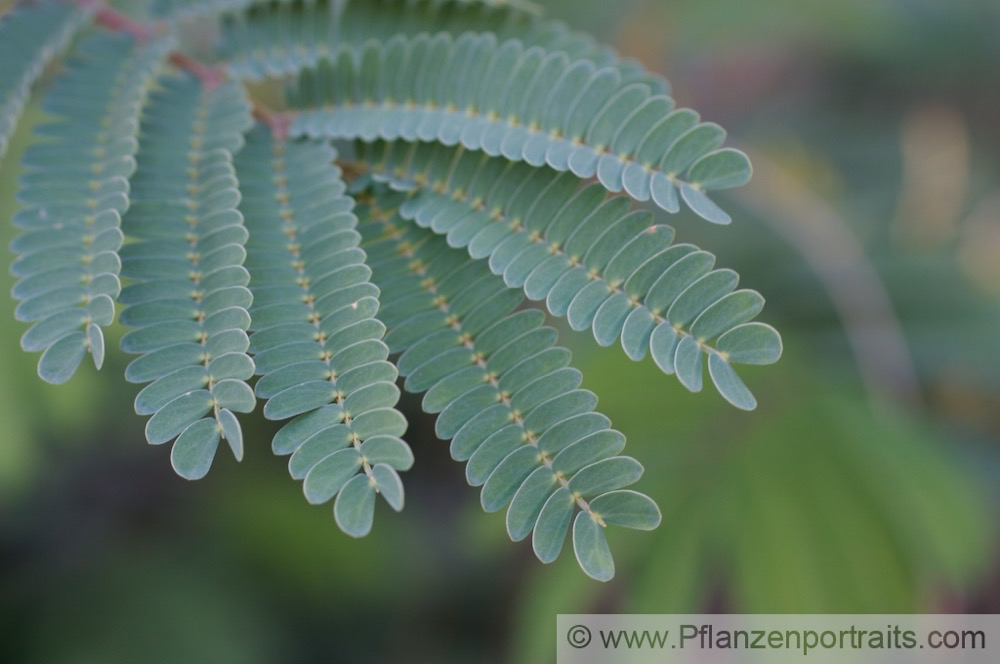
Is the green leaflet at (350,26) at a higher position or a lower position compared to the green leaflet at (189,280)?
higher

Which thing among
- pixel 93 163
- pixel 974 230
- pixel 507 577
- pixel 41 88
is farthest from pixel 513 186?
pixel 974 230

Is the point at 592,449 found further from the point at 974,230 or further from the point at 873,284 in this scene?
the point at 974,230

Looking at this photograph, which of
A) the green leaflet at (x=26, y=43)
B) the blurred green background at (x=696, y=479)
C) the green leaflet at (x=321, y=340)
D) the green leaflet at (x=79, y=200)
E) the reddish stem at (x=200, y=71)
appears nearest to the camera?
the green leaflet at (x=321, y=340)

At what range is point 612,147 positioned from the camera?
963mm

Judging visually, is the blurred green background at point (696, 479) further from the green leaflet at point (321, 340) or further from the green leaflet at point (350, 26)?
the green leaflet at point (321, 340)

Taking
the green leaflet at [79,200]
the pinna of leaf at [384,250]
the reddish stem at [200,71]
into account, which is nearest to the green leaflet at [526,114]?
the pinna of leaf at [384,250]

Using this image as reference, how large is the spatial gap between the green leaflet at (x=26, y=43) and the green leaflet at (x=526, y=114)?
339 mm

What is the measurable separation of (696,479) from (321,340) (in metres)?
1.17

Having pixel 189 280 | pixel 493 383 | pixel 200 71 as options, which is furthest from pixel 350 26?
pixel 493 383

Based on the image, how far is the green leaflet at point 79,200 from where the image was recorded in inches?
32.7

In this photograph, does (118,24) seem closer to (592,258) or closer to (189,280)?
(189,280)

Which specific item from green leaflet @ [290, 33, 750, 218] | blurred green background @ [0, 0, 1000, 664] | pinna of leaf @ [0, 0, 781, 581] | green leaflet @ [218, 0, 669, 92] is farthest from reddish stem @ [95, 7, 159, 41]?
blurred green background @ [0, 0, 1000, 664]

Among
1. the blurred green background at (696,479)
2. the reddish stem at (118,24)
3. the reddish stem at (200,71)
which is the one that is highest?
the reddish stem at (118,24)

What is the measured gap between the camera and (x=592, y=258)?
89cm
